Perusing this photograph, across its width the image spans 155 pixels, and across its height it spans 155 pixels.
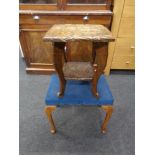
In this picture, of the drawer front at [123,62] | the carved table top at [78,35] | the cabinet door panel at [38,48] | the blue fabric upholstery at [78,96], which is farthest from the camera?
the drawer front at [123,62]

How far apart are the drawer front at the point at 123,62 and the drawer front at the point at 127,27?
0.29m

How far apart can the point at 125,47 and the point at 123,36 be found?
0.14 metres

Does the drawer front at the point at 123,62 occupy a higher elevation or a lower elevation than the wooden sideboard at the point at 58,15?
lower

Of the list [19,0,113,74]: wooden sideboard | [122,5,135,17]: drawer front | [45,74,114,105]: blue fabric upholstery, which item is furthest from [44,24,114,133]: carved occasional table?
[122,5,135,17]: drawer front

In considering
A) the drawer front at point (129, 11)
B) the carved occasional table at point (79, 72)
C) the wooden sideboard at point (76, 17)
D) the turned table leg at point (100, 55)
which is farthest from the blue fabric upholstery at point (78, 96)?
the drawer front at point (129, 11)

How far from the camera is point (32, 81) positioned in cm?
205

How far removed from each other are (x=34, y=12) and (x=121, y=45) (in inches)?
41.2

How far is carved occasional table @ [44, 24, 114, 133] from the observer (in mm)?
964

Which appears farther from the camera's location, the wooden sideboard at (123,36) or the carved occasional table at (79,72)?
the wooden sideboard at (123,36)

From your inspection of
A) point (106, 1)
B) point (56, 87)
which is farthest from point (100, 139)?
point (106, 1)

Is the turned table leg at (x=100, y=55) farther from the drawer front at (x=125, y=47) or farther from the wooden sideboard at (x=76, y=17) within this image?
the drawer front at (x=125, y=47)

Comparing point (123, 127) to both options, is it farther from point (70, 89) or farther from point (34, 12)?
point (34, 12)

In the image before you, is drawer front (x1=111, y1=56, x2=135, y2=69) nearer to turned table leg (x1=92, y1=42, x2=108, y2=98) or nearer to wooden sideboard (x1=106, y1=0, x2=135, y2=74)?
wooden sideboard (x1=106, y1=0, x2=135, y2=74)

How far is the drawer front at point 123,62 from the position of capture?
6.65 feet
